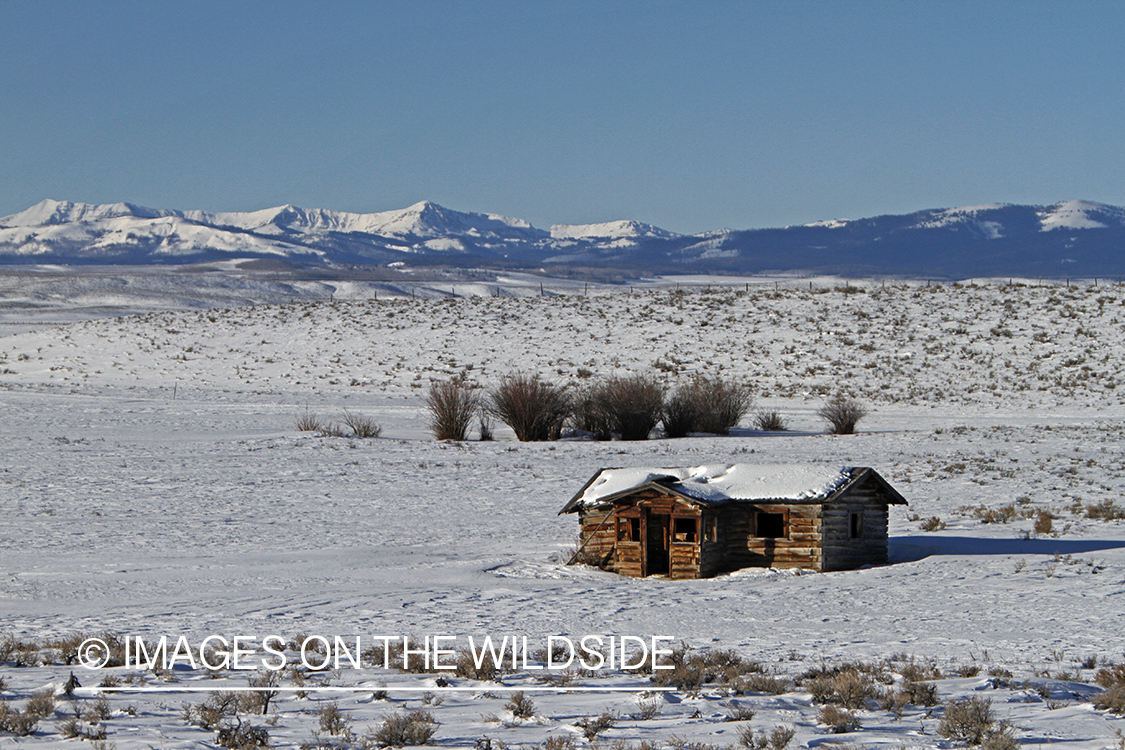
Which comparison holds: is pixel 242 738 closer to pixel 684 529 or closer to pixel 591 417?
pixel 684 529

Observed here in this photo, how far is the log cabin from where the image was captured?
17.5 m

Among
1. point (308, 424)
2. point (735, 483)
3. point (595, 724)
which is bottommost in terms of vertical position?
point (308, 424)

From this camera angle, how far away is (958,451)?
29594 millimetres

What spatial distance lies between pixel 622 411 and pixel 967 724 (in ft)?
90.6

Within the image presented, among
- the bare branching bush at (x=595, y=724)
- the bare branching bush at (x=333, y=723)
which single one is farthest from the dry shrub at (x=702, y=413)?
the bare branching bush at (x=333, y=723)

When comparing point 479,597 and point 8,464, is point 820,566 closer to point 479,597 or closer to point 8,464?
point 479,597

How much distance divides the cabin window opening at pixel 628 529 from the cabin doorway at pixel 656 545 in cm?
22

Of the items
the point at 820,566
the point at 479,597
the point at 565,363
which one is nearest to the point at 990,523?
the point at 820,566

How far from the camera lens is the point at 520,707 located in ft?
29.1

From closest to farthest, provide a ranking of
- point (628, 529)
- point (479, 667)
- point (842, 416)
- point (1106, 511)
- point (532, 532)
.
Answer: point (479, 667)
point (628, 529)
point (532, 532)
point (1106, 511)
point (842, 416)

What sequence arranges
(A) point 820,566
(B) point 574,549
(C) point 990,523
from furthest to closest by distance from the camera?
(C) point 990,523 < (B) point 574,549 < (A) point 820,566

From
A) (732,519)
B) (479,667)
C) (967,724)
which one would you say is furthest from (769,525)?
(967,724)

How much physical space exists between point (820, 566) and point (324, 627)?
7.93 meters

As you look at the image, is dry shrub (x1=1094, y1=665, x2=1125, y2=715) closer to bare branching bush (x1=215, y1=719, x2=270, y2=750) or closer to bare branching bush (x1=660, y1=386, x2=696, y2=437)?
bare branching bush (x1=215, y1=719, x2=270, y2=750)
